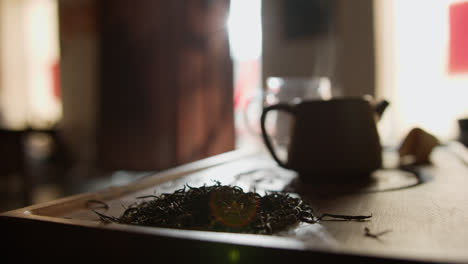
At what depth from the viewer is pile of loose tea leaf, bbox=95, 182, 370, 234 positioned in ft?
0.95

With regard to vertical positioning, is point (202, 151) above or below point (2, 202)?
above

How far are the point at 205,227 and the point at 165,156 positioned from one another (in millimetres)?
2220

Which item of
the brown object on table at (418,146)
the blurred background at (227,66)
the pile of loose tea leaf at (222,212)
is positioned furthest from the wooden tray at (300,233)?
the blurred background at (227,66)

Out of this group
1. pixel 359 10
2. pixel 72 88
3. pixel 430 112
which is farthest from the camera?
pixel 72 88

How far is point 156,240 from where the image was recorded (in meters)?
0.24

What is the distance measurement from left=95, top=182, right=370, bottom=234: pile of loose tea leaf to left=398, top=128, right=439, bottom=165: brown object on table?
415mm

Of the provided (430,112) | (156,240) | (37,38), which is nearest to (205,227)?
(156,240)

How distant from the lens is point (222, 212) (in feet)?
0.99

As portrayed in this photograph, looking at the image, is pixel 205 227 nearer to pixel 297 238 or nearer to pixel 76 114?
pixel 297 238

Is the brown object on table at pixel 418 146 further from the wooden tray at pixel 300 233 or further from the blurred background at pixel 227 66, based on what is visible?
the blurred background at pixel 227 66

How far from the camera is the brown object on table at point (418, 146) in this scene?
0.68m

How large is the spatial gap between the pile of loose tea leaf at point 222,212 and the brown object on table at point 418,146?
415 millimetres

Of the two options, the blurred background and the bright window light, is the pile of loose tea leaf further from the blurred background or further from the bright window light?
the bright window light

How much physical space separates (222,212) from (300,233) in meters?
0.06
